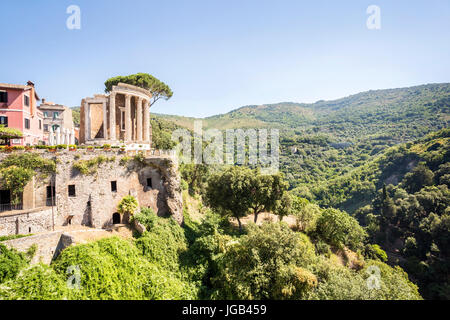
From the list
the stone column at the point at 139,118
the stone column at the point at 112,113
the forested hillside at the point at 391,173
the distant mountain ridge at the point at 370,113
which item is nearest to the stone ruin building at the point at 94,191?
the stone column at the point at 112,113

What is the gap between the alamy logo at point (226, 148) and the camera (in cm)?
4894

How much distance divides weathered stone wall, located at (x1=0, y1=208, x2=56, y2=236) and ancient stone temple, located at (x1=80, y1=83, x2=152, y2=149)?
1154 centimetres

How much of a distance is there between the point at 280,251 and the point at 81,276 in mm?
14650

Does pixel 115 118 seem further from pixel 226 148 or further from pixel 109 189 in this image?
pixel 226 148

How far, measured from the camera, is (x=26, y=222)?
56.5 ft

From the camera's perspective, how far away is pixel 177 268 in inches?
806

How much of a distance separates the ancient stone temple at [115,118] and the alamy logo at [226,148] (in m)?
11.9

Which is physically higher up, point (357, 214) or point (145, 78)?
point (145, 78)

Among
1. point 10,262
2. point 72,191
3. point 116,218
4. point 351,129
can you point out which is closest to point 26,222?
point 10,262

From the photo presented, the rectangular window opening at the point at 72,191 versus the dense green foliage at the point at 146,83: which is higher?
the dense green foliage at the point at 146,83

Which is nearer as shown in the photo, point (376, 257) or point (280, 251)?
point (280, 251)

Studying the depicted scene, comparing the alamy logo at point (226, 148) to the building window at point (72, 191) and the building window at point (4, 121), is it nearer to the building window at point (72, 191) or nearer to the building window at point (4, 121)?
the building window at point (72, 191)

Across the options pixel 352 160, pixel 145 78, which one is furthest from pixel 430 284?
pixel 352 160
